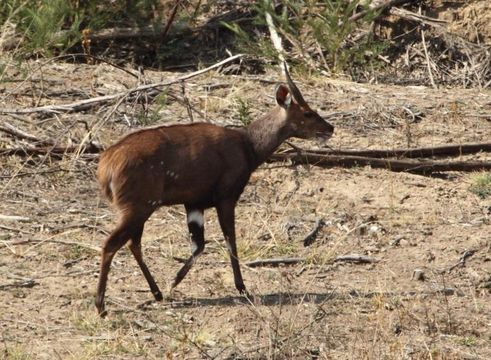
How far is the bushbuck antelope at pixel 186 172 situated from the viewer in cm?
857

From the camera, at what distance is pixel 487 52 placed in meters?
14.1

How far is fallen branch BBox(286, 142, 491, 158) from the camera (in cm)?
1174

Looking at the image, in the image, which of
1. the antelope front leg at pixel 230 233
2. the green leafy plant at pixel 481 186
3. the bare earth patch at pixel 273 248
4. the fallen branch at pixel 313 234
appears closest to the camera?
the bare earth patch at pixel 273 248

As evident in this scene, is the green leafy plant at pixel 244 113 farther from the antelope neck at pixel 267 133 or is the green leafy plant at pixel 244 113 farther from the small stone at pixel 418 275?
the small stone at pixel 418 275

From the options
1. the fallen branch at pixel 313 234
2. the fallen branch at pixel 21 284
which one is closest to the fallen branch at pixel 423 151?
the fallen branch at pixel 313 234

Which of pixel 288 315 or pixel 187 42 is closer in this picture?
pixel 288 315

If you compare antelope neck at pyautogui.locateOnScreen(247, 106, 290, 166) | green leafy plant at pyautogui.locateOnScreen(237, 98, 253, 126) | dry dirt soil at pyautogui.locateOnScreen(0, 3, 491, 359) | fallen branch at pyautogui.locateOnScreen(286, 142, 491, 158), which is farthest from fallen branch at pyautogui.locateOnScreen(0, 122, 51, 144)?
antelope neck at pyautogui.locateOnScreen(247, 106, 290, 166)

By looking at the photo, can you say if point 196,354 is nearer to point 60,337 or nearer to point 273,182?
point 60,337

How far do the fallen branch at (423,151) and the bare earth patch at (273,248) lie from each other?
159 mm

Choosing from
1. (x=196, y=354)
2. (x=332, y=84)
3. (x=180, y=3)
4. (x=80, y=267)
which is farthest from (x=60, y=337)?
(x=180, y=3)

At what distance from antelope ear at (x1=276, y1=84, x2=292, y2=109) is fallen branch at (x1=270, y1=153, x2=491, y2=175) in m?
1.60

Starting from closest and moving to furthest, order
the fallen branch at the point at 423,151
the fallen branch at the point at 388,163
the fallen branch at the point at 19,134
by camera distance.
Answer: the fallen branch at the point at 19,134 → the fallen branch at the point at 388,163 → the fallen branch at the point at 423,151

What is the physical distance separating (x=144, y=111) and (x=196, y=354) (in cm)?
433

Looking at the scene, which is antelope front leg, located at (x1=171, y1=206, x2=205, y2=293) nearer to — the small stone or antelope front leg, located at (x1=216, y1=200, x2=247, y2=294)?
antelope front leg, located at (x1=216, y1=200, x2=247, y2=294)
